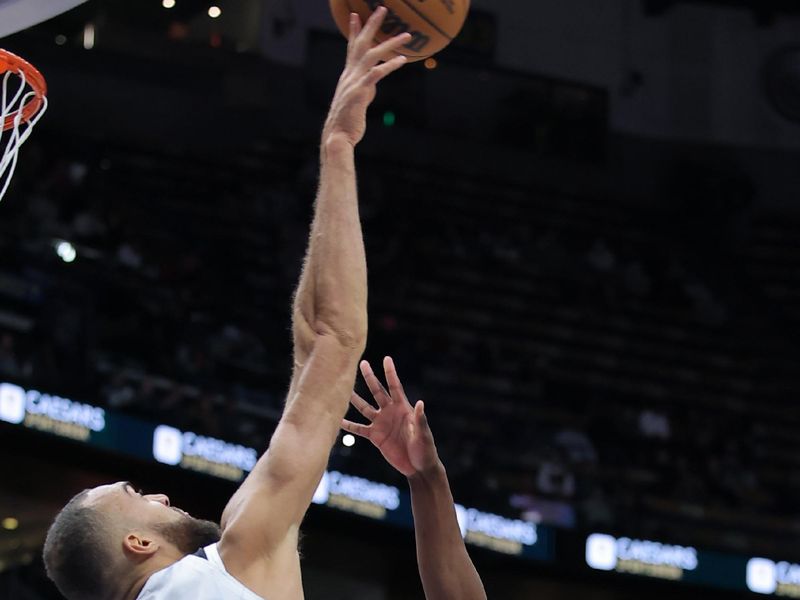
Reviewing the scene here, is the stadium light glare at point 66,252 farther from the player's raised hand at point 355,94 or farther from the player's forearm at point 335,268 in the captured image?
the player's forearm at point 335,268

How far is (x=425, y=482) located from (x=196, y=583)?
31.8 inches

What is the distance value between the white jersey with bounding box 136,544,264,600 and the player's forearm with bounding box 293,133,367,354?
333mm

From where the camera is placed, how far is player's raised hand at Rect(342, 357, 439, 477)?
8.30 feet

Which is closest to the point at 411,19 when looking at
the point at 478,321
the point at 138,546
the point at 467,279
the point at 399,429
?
the point at 399,429

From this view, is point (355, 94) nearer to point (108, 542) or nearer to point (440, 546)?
point (108, 542)

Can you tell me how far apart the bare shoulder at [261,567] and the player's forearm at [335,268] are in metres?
0.29

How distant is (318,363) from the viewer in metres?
1.94

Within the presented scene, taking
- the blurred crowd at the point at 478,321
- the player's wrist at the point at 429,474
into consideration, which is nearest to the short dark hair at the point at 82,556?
the player's wrist at the point at 429,474

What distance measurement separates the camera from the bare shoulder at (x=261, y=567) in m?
1.83

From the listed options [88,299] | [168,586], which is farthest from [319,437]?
[88,299]

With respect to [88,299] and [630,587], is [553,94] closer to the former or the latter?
[630,587]

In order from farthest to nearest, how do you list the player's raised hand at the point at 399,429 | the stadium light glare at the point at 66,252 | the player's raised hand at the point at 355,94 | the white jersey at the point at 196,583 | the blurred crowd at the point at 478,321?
the blurred crowd at the point at 478,321, the stadium light glare at the point at 66,252, the player's raised hand at the point at 399,429, the player's raised hand at the point at 355,94, the white jersey at the point at 196,583

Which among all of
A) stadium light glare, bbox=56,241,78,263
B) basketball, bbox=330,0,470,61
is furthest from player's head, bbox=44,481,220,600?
stadium light glare, bbox=56,241,78,263

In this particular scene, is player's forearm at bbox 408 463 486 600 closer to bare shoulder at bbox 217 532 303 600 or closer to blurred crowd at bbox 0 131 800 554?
bare shoulder at bbox 217 532 303 600
